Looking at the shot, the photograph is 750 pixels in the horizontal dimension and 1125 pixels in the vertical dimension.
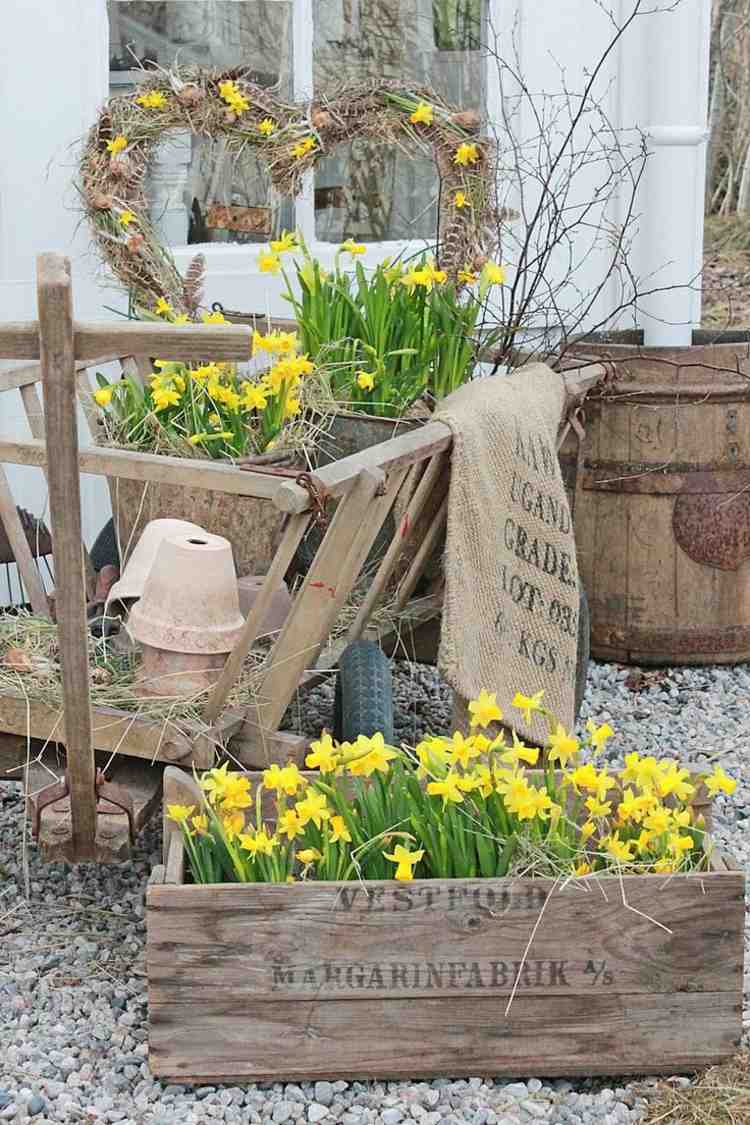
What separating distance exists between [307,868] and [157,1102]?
1.41 feet

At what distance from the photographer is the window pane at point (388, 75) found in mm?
4840

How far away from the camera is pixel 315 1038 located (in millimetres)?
2412

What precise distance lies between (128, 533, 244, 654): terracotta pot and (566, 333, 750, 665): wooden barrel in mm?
1658

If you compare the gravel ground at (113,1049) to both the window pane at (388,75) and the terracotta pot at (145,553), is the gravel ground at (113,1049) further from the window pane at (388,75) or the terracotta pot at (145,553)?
the window pane at (388,75)

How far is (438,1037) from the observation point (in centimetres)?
242

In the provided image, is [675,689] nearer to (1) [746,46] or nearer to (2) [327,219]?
(2) [327,219]

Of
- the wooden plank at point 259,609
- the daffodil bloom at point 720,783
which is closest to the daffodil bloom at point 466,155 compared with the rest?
the wooden plank at point 259,609

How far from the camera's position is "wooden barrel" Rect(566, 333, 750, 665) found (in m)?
4.31

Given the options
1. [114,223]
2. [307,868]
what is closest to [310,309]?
[114,223]

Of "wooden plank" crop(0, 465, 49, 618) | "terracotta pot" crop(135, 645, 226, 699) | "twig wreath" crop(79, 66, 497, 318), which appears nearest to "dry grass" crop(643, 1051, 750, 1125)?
"terracotta pot" crop(135, 645, 226, 699)

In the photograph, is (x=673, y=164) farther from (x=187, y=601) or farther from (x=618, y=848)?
(x=618, y=848)

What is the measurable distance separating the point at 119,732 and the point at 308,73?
107 inches

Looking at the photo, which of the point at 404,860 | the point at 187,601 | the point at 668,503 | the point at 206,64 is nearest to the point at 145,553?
the point at 187,601

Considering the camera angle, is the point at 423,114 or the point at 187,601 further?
the point at 423,114
